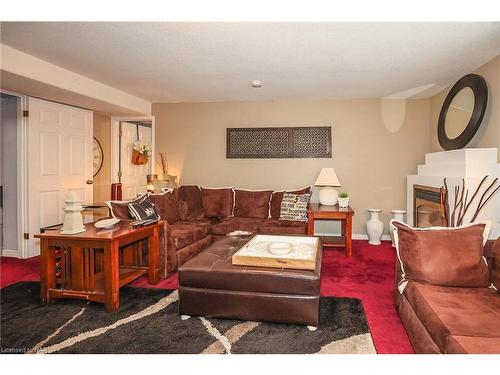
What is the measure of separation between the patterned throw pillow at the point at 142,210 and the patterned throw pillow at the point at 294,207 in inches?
74.9

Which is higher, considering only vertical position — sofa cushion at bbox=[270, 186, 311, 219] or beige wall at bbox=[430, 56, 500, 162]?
beige wall at bbox=[430, 56, 500, 162]

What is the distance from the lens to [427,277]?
6.66 ft

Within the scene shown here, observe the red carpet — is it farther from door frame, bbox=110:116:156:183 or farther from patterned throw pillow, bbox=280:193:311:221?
door frame, bbox=110:116:156:183

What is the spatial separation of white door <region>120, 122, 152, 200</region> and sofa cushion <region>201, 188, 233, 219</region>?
6.00ft

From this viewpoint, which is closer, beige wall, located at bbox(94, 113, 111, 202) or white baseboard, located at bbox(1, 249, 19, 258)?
white baseboard, located at bbox(1, 249, 19, 258)

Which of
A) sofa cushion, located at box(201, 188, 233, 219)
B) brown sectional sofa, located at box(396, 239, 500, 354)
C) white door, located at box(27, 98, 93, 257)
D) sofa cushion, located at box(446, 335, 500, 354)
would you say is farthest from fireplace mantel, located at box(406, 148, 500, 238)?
white door, located at box(27, 98, 93, 257)

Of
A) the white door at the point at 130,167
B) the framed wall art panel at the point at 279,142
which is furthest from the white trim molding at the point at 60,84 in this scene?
the framed wall art panel at the point at 279,142

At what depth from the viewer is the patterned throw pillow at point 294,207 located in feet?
14.2

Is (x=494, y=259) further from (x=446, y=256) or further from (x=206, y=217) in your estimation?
(x=206, y=217)

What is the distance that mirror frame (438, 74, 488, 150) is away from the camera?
344 cm

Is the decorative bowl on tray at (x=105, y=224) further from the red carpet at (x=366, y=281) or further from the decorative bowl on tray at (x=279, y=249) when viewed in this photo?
the decorative bowl on tray at (x=279, y=249)

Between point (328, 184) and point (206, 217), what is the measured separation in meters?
1.88
